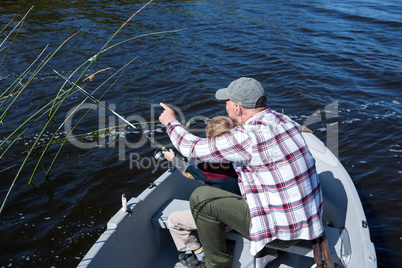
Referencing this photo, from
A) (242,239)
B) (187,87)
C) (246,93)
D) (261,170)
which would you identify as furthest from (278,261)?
Result: (187,87)

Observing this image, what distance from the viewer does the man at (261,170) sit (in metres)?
2.27

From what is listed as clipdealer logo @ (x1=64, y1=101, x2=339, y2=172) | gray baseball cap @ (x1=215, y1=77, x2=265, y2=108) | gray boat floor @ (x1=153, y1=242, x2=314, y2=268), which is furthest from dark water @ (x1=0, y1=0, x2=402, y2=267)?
gray baseball cap @ (x1=215, y1=77, x2=265, y2=108)

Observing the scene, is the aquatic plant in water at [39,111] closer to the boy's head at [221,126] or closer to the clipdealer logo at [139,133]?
→ the clipdealer logo at [139,133]

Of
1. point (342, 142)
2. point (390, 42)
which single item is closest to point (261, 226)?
point (342, 142)

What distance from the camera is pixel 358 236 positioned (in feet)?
9.57

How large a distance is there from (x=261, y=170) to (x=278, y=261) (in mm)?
1314

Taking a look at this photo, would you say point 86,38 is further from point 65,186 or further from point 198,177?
point 198,177

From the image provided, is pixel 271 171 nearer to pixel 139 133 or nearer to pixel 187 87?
pixel 139 133

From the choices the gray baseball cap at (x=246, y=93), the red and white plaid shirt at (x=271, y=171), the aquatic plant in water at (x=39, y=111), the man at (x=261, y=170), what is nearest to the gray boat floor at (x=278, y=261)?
the man at (x=261, y=170)

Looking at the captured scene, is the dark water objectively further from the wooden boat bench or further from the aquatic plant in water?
the wooden boat bench

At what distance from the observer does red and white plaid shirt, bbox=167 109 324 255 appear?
227cm

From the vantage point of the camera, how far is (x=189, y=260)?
3203 mm

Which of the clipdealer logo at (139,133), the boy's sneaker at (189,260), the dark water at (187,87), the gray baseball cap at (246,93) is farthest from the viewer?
the clipdealer logo at (139,133)

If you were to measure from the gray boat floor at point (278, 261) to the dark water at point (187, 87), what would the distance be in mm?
1041
